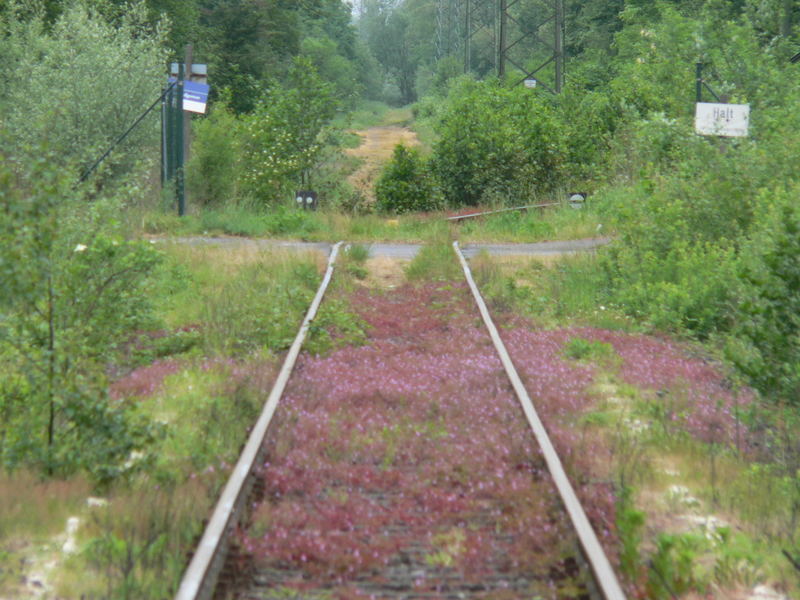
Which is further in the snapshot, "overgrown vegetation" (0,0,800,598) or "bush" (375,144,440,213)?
"bush" (375,144,440,213)

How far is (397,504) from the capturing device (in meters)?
5.34

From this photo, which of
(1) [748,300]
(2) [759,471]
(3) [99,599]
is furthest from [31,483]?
(1) [748,300]

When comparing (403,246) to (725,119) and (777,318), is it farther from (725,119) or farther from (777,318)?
(777,318)

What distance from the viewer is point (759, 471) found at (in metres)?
5.97

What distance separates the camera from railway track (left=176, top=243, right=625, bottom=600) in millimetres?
4316

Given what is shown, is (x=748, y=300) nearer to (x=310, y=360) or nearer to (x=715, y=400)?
(x=715, y=400)

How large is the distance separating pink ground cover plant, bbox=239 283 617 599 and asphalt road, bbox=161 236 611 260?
28.3 ft

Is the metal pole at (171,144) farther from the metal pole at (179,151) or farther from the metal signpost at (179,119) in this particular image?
the metal pole at (179,151)

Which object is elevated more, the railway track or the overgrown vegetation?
the overgrown vegetation

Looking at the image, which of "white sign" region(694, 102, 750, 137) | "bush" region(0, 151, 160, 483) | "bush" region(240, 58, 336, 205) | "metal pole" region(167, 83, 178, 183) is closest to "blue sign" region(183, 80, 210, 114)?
"metal pole" region(167, 83, 178, 183)

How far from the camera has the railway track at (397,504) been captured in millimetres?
4316

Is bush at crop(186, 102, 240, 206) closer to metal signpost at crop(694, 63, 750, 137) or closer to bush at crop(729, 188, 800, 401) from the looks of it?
metal signpost at crop(694, 63, 750, 137)

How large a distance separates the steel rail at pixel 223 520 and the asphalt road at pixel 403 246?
1054 cm

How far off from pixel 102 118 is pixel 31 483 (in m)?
19.0
